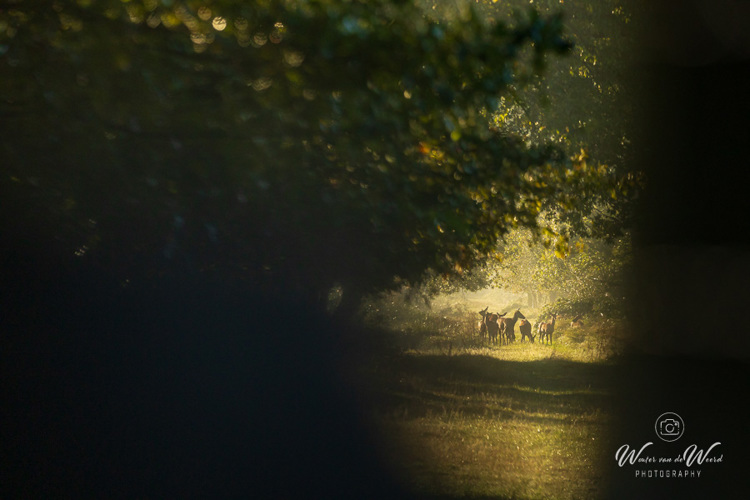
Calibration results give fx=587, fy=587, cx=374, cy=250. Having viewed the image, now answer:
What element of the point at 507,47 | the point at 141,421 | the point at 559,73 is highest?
the point at 559,73

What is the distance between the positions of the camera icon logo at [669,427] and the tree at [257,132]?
4.28m

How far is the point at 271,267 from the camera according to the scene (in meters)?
7.73

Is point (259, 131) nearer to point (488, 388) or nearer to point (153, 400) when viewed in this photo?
point (153, 400)

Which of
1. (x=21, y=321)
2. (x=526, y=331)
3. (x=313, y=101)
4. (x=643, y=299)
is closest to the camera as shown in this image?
(x=313, y=101)

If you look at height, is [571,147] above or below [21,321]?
above

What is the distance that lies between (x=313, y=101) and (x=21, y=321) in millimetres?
4499

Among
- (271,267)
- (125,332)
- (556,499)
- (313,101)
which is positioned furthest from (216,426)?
(313,101)

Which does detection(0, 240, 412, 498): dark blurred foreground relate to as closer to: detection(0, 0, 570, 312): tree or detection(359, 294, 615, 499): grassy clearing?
detection(0, 0, 570, 312): tree

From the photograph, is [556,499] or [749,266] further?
[749,266]

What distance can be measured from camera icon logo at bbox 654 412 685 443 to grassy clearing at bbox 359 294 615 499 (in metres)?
0.84

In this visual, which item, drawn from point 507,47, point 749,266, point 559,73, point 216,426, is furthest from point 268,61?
point 559,73

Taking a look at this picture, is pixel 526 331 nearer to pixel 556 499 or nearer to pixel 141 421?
pixel 556 499

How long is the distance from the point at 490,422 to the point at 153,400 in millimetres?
5929

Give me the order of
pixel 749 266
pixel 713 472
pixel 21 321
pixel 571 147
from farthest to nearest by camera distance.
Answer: pixel 571 147 < pixel 749 266 < pixel 713 472 < pixel 21 321
